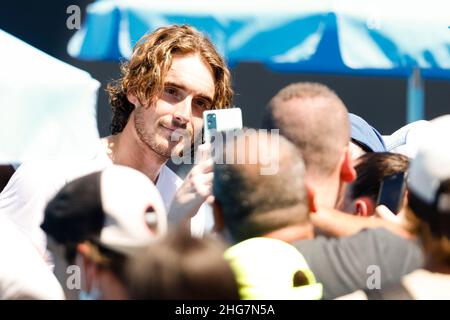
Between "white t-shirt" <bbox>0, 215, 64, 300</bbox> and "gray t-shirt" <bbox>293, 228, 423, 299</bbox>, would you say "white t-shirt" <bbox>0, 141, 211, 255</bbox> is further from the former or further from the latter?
"gray t-shirt" <bbox>293, 228, 423, 299</bbox>

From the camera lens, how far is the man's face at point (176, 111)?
14.1 feet

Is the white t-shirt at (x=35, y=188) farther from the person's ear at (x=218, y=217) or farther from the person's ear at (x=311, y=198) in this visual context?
the person's ear at (x=311, y=198)

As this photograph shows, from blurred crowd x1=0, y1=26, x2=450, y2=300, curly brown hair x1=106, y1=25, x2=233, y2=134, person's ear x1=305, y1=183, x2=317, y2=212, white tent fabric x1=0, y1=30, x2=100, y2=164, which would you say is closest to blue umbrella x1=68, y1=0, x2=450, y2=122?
curly brown hair x1=106, y1=25, x2=233, y2=134

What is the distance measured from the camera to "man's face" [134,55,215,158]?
4.31 metres

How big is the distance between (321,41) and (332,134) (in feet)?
9.32

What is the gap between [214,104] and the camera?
4.54m

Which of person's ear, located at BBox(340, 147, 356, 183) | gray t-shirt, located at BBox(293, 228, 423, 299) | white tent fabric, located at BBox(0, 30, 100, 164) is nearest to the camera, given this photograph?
gray t-shirt, located at BBox(293, 228, 423, 299)

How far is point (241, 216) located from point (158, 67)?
4.94ft

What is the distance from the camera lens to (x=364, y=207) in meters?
3.86

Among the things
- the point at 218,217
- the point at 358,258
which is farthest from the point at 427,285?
the point at 218,217

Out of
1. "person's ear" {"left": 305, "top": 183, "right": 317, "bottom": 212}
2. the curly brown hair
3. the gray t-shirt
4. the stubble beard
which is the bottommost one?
the gray t-shirt

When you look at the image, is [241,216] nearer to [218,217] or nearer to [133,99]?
[218,217]

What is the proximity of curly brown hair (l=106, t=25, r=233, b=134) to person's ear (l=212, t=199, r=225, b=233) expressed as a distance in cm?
130
